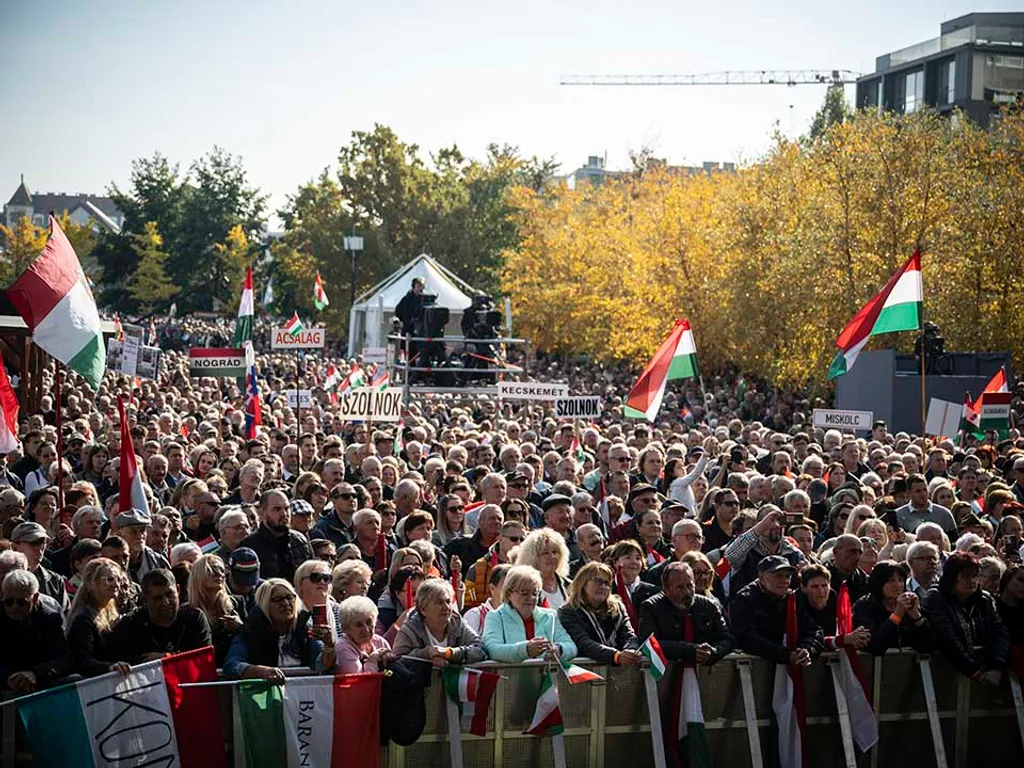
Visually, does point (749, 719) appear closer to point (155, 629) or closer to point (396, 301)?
point (155, 629)

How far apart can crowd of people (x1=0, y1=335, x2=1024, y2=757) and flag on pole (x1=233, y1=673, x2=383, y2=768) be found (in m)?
0.12

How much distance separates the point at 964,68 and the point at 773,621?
71414mm

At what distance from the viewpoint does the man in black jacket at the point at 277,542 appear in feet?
36.0

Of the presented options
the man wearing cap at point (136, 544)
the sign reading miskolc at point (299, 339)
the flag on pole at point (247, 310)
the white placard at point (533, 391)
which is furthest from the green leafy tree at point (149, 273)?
the man wearing cap at point (136, 544)

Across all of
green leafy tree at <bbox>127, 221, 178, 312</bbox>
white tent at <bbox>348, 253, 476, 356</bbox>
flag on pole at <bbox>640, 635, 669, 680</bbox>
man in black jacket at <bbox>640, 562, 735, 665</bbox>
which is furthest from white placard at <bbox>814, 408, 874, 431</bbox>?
green leafy tree at <bbox>127, 221, 178, 312</bbox>

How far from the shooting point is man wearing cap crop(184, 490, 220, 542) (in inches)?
492

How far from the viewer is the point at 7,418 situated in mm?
14055

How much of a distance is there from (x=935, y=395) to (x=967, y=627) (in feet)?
67.1

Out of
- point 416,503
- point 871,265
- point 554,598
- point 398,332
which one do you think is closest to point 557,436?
point 416,503

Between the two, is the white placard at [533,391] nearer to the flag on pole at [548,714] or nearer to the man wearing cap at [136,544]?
the man wearing cap at [136,544]

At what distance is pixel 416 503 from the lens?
503 inches

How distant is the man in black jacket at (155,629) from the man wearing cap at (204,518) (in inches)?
162

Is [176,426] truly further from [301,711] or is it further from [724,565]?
[301,711]

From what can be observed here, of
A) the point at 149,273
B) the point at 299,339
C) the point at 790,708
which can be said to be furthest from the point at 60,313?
the point at 149,273
